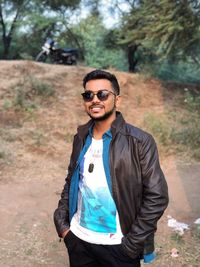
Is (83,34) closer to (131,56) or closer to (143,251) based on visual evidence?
(131,56)

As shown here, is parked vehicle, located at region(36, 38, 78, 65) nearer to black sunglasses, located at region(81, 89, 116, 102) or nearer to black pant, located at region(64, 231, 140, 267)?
black sunglasses, located at region(81, 89, 116, 102)

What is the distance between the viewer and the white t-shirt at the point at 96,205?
2080 mm

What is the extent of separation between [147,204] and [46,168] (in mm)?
4388

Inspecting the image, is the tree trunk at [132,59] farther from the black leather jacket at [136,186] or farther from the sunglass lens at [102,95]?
the black leather jacket at [136,186]

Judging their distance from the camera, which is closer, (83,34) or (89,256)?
(89,256)

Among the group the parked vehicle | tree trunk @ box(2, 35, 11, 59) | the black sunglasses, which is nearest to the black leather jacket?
the black sunglasses

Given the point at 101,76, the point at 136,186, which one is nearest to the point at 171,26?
the point at 101,76

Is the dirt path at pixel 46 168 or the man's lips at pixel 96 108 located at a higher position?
the man's lips at pixel 96 108

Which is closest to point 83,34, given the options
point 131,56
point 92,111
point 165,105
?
point 131,56

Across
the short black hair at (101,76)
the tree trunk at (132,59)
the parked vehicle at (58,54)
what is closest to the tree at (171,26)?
the parked vehicle at (58,54)

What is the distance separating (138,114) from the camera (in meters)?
9.05

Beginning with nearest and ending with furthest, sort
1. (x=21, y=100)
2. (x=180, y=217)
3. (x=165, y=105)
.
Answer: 1. (x=180, y=217)
2. (x=21, y=100)
3. (x=165, y=105)

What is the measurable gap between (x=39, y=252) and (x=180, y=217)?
5.58 ft

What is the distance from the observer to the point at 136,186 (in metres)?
2.05
